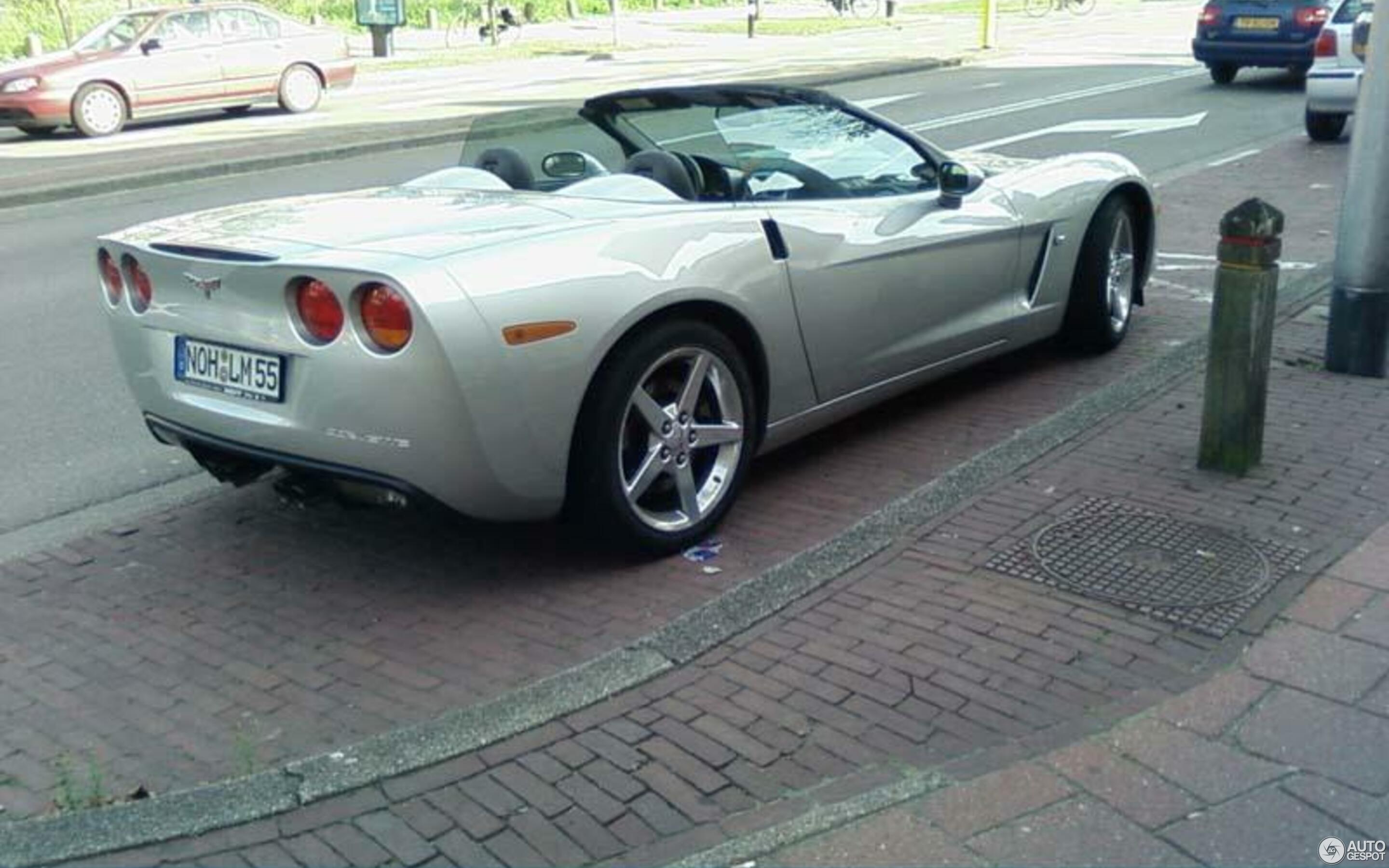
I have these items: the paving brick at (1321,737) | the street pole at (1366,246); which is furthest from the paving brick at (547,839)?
the street pole at (1366,246)

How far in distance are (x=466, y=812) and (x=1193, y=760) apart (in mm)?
1698

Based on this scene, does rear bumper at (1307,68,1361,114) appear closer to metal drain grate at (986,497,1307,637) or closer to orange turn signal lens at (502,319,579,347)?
metal drain grate at (986,497,1307,637)

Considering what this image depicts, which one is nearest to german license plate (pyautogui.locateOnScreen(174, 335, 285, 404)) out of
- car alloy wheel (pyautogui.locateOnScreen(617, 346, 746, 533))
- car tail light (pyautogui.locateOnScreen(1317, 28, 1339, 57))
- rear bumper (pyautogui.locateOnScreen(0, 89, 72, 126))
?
car alloy wheel (pyautogui.locateOnScreen(617, 346, 746, 533))

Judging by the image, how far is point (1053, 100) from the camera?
19.0m

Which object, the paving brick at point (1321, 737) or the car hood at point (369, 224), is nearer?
the paving brick at point (1321, 737)

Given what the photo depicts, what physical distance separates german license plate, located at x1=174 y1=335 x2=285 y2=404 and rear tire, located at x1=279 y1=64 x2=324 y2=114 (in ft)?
55.9

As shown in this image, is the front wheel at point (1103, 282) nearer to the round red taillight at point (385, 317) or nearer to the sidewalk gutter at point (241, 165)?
the round red taillight at point (385, 317)

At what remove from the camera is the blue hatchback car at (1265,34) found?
64.3 feet

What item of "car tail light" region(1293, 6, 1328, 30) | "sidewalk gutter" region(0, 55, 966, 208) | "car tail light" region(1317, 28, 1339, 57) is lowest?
"sidewalk gutter" region(0, 55, 966, 208)

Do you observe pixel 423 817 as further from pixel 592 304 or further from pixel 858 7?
pixel 858 7

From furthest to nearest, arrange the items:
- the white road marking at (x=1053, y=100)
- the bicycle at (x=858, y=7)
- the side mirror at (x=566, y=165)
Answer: the bicycle at (x=858, y=7) → the white road marking at (x=1053, y=100) → the side mirror at (x=566, y=165)

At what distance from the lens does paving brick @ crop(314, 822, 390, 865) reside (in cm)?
302

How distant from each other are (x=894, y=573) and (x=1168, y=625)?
2.72ft

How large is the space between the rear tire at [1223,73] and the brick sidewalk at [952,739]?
56.8 feet
